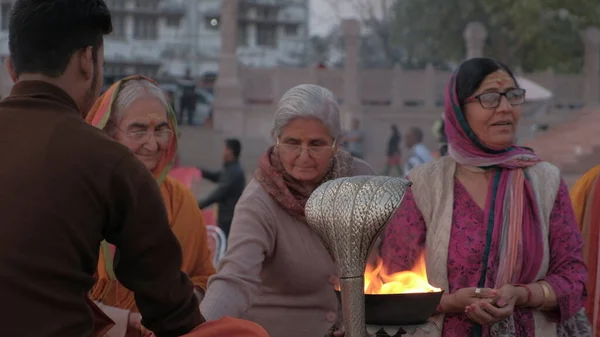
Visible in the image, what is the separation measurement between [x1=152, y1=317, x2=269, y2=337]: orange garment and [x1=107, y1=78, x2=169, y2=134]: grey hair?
5.38 ft

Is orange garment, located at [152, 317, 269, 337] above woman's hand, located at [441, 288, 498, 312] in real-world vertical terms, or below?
above

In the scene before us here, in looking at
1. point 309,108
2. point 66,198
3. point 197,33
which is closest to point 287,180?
point 309,108

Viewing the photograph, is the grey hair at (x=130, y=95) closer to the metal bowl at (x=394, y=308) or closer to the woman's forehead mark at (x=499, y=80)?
the woman's forehead mark at (x=499, y=80)

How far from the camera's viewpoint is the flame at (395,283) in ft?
9.73

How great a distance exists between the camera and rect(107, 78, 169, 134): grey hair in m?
4.09

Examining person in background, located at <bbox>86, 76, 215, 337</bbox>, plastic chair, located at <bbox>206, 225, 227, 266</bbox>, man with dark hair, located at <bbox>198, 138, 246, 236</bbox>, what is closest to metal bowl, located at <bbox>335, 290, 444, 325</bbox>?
person in background, located at <bbox>86, 76, 215, 337</bbox>

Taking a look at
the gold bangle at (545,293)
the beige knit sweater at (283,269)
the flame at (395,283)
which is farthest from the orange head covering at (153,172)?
the gold bangle at (545,293)

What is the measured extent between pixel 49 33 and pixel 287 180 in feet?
5.17

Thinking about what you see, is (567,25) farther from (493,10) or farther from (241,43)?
(241,43)

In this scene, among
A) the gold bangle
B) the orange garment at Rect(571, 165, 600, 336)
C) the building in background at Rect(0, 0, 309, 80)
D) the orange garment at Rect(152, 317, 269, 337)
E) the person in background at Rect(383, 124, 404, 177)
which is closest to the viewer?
the orange garment at Rect(152, 317, 269, 337)

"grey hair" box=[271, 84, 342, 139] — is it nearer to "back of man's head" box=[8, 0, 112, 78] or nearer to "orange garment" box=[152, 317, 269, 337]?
"orange garment" box=[152, 317, 269, 337]

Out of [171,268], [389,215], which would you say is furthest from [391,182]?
[171,268]

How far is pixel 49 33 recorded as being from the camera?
2373 mm

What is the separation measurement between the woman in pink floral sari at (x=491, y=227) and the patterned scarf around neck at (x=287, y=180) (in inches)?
9.7
